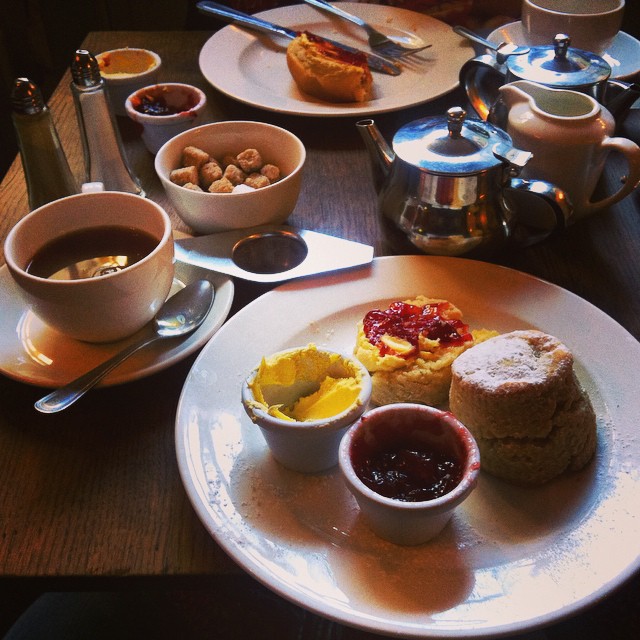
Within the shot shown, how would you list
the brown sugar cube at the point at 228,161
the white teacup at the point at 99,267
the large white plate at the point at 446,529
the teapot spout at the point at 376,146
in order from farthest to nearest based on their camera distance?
1. the brown sugar cube at the point at 228,161
2. the teapot spout at the point at 376,146
3. the white teacup at the point at 99,267
4. the large white plate at the point at 446,529

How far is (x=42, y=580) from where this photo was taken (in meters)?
0.81

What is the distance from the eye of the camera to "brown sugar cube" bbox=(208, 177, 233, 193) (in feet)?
4.29

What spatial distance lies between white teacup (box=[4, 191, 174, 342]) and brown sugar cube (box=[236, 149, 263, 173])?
346 millimetres

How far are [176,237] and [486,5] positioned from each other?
1617mm

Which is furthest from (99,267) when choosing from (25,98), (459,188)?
(459,188)

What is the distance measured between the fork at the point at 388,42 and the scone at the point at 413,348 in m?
1.18

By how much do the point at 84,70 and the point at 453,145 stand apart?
2.50 feet

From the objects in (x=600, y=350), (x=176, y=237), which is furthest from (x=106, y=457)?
(x=600, y=350)

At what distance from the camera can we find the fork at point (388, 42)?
198cm

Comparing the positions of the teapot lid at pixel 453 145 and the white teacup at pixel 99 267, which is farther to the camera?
the teapot lid at pixel 453 145

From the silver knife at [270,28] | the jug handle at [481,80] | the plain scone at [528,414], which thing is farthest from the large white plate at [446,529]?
the silver knife at [270,28]

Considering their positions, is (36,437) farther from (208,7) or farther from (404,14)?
(404,14)

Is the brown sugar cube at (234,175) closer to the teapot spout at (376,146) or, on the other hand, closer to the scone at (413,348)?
the teapot spout at (376,146)

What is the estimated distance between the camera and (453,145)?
119cm
